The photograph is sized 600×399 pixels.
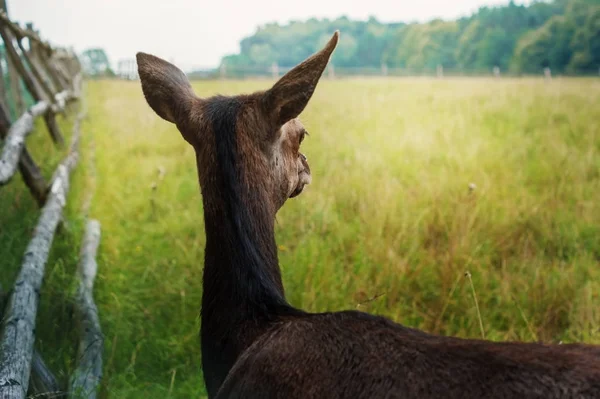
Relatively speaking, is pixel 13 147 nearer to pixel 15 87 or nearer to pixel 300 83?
pixel 300 83

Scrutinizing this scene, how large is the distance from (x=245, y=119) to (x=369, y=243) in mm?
2456

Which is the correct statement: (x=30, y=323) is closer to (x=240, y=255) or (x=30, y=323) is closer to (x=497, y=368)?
(x=240, y=255)

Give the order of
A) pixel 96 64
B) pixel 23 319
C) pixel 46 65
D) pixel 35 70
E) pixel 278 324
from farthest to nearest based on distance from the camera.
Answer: pixel 96 64, pixel 46 65, pixel 35 70, pixel 23 319, pixel 278 324

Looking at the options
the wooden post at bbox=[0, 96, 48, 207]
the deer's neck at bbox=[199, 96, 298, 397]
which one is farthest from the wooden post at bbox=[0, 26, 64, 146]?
the deer's neck at bbox=[199, 96, 298, 397]

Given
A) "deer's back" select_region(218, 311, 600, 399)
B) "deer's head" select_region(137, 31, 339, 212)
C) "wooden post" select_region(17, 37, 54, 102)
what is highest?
"wooden post" select_region(17, 37, 54, 102)

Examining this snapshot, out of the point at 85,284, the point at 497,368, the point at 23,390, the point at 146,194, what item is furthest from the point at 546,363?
the point at 146,194

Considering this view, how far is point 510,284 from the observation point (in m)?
4.22

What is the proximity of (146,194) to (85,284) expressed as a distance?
2.67 m

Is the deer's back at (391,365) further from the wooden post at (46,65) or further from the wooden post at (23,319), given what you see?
the wooden post at (46,65)

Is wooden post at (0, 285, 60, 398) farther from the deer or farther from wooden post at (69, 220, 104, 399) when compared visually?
the deer

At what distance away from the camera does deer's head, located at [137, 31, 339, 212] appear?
2.09 meters

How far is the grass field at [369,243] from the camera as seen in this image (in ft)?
12.1

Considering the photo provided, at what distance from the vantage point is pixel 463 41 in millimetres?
55188

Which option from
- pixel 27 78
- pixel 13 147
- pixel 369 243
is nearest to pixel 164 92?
pixel 13 147
